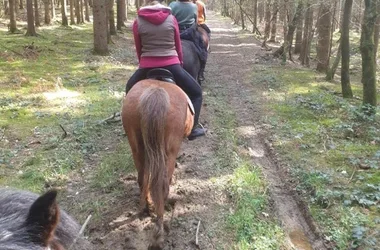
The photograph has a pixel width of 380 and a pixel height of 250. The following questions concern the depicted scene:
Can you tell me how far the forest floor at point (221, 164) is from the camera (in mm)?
4805

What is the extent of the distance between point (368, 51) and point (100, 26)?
33.5 feet

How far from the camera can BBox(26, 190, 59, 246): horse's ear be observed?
1315 mm

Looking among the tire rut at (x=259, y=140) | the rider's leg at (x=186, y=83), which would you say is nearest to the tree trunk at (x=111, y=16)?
the tire rut at (x=259, y=140)

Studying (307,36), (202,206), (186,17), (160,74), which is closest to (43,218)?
(202,206)

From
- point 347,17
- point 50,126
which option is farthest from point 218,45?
point 50,126

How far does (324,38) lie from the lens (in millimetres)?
15883

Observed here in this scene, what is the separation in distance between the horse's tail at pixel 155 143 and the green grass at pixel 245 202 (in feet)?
3.56

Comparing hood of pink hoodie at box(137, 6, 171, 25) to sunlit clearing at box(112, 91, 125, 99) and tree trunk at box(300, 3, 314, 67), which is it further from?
tree trunk at box(300, 3, 314, 67)

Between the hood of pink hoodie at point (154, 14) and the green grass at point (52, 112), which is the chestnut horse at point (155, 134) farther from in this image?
the green grass at point (52, 112)

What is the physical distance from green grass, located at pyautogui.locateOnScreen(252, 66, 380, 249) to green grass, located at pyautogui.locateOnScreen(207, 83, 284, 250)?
26.4 inches

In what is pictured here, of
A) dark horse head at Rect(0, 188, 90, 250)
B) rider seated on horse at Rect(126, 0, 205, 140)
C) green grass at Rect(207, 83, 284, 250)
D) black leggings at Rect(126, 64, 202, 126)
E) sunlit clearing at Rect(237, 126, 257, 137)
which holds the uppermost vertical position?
rider seated on horse at Rect(126, 0, 205, 140)

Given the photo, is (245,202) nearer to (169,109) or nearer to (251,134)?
(169,109)

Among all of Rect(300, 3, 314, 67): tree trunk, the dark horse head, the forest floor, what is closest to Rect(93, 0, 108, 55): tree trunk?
the forest floor

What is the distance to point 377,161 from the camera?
661 centimetres
